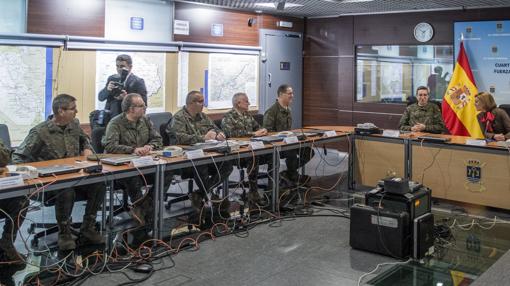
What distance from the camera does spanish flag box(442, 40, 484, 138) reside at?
7062 millimetres

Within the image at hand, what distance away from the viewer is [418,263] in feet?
12.6

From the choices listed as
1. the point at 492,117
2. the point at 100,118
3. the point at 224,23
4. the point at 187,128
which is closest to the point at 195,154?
the point at 187,128

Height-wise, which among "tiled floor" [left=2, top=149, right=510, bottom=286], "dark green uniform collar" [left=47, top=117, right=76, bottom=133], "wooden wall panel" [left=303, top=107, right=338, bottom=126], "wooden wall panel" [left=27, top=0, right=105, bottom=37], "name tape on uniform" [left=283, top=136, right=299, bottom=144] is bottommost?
"tiled floor" [left=2, top=149, right=510, bottom=286]

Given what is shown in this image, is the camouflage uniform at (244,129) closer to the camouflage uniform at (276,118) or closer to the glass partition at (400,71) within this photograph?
the camouflage uniform at (276,118)

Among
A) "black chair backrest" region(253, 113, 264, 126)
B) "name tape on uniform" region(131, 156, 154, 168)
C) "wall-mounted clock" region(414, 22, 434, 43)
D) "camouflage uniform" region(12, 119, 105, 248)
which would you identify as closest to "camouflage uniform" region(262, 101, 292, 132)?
"black chair backrest" region(253, 113, 264, 126)

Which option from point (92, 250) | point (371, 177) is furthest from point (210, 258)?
point (371, 177)

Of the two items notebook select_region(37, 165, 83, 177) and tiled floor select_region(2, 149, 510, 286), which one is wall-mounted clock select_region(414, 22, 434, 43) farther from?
notebook select_region(37, 165, 83, 177)

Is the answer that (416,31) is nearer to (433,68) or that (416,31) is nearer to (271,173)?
(433,68)

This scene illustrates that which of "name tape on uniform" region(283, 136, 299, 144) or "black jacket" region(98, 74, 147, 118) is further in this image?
"black jacket" region(98, 74, 147, 118)

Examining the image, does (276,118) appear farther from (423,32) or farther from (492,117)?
(423,32)

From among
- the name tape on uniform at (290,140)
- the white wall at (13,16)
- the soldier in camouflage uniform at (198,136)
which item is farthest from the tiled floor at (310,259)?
the white wall at (13,16)

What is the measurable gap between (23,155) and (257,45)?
4.67 m

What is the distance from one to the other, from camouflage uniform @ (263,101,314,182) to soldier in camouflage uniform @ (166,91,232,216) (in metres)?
0.93

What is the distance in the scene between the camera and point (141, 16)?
21.3 ft
